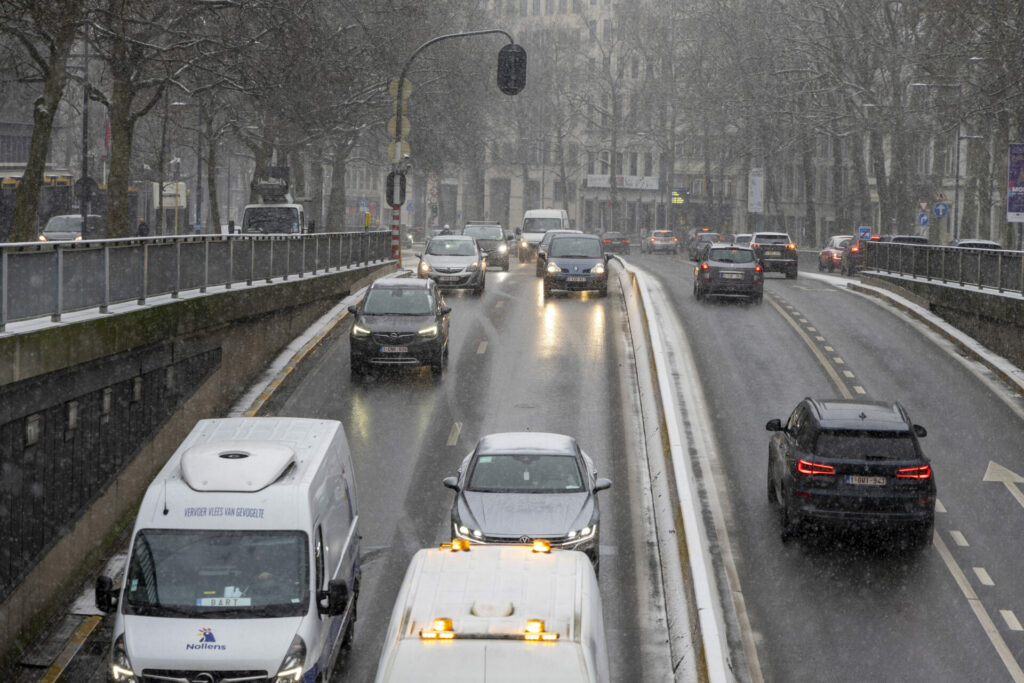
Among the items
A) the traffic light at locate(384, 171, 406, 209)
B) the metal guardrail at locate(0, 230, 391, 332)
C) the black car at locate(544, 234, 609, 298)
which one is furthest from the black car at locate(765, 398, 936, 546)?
the traffic light at locate(384, 171, 406, 209)

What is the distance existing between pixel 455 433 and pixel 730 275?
1534cm

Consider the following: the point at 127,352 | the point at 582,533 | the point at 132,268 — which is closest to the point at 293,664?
the point at 582,533

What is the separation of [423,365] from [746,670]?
13.9m

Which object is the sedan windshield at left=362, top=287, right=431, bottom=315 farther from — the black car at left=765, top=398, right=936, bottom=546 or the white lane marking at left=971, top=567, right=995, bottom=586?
the white lane marking at left=971, top=567, right=995, bottom=586

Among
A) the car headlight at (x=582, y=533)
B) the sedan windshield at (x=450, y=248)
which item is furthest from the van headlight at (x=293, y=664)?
the sedan windshield at (x=450, y=248)

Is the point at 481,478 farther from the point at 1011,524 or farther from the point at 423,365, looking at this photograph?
the point at 423,365

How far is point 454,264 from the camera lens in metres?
38.7

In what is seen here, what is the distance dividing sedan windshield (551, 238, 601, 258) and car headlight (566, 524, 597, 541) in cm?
2387

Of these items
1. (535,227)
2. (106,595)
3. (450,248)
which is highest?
(535,227)

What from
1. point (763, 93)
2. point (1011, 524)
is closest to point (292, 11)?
point (1011, 524)

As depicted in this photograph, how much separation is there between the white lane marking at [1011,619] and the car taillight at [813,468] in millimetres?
2422

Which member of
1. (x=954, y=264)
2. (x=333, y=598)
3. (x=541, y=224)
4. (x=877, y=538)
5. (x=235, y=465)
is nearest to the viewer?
(x=333, y=598)

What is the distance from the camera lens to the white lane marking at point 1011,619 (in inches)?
556

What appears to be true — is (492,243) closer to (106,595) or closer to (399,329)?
(399,329)
